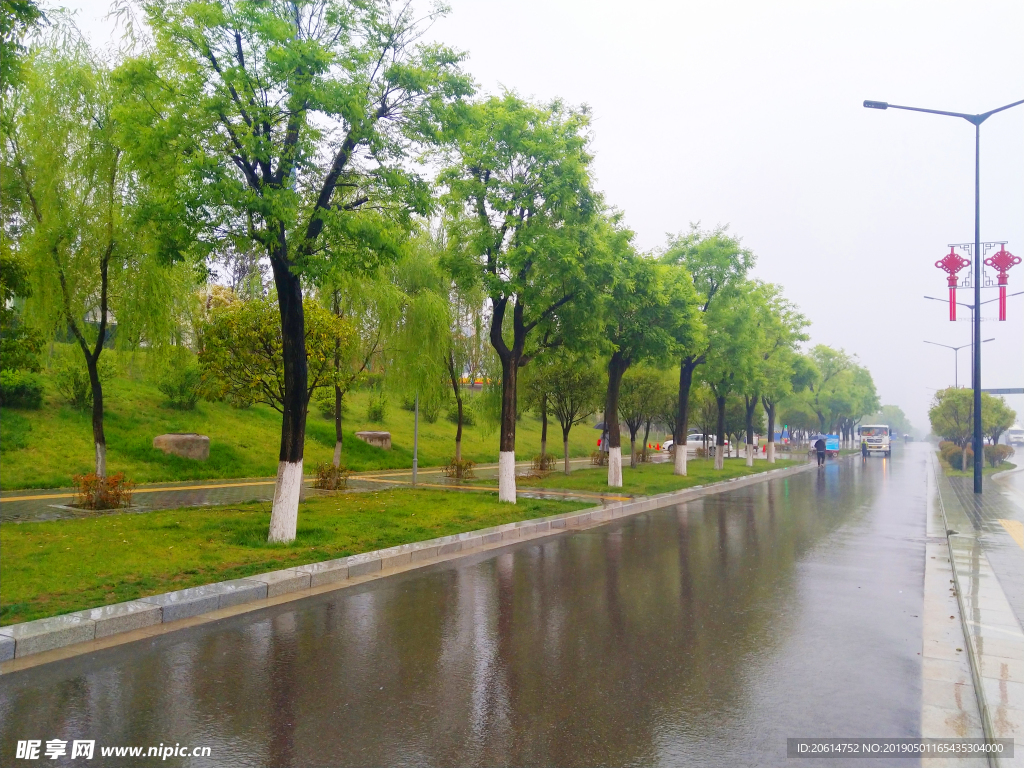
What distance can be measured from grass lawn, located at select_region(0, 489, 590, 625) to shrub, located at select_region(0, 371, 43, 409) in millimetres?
9702

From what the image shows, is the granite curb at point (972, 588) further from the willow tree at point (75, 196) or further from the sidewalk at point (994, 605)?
the willow tree at point (75, 196)

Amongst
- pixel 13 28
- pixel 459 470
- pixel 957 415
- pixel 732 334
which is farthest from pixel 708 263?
pixel 957 415

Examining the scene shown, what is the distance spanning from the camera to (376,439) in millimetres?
28844

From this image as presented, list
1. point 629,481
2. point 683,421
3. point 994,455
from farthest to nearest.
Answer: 1. point 994,455
2. point 683,421
3. point 629,481

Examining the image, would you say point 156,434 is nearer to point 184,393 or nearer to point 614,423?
point 184,393

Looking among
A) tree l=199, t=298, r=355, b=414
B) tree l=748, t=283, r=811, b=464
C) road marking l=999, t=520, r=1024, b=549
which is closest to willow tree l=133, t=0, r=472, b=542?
tree l=199, t=298, r=355, b=414

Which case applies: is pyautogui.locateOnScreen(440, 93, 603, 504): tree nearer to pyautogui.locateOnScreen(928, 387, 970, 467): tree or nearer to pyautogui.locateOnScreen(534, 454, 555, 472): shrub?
pyautogui.locateOnScreen(534, 454, 555, 472): shrub

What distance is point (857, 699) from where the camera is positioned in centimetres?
514

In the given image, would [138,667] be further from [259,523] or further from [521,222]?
[521,222]

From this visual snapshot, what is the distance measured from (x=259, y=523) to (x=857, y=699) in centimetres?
941

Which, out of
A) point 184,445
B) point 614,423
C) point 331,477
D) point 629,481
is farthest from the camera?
point 629,481

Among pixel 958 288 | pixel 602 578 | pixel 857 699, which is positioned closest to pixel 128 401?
pixel 602 578

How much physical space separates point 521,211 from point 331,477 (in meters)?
8.05

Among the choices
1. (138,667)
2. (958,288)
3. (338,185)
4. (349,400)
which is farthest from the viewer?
(349,400)
